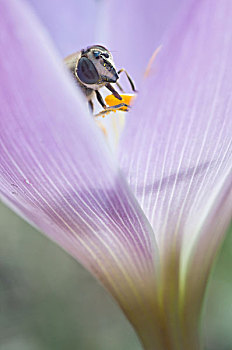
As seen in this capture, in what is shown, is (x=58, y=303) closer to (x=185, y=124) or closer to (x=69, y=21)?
(x=69, y=21)

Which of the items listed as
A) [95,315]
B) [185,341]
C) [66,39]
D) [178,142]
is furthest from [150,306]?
[95,315]

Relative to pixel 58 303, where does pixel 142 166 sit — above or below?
above

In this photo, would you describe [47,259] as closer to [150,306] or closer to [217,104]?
[150,306]

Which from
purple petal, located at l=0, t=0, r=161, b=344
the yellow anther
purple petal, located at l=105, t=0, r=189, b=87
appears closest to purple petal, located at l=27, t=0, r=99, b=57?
purple petal, located at l=105, t=0, r=189, b=87

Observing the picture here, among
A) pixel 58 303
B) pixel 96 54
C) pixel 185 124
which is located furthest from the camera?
pixel 58 303

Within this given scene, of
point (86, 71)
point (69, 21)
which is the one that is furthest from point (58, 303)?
point (86, 71)
